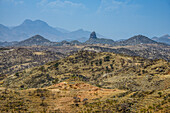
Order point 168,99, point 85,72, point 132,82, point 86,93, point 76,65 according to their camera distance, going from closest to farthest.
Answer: point 168,99 < point 86,93 < point 132,82 < point 85,72 < point 76,65

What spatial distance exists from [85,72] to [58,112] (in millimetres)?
121043

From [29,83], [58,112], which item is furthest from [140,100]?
[29,83]

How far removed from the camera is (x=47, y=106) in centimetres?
4897

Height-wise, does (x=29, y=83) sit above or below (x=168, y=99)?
below

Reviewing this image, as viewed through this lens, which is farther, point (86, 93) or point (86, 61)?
point (86, 61)

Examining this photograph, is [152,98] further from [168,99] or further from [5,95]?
[5,95]

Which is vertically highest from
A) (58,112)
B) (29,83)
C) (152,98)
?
(152,98)

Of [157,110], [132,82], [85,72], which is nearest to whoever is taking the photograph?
[157,110]

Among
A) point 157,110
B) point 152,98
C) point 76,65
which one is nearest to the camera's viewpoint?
point 157,110

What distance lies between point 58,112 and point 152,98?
2391 cm

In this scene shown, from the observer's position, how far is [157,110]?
125 feet

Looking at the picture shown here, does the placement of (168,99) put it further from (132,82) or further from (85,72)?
(85,72)

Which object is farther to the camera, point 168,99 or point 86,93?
point 86,93

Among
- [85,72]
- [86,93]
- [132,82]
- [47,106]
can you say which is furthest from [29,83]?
[47,106]
